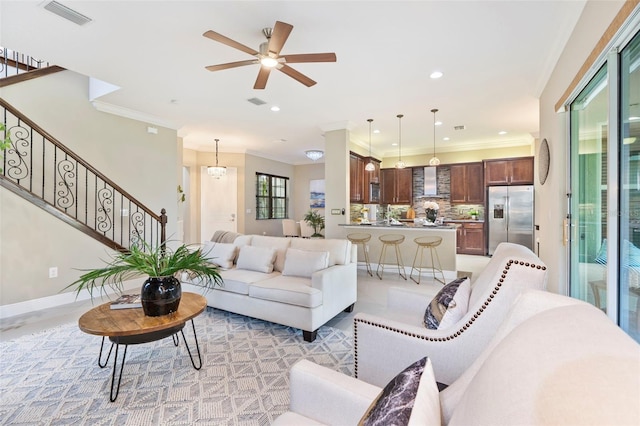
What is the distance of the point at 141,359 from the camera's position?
7.82ft

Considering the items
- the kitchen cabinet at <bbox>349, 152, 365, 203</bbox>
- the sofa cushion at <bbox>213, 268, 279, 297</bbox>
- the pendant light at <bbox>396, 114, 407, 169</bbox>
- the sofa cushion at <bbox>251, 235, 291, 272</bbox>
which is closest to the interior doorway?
the kitchen cabinet at <bbox>349, 152, 365, 203</bbox>

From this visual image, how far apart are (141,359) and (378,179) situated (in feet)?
22.0

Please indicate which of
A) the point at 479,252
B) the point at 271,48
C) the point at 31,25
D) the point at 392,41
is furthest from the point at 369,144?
the point at 31,25

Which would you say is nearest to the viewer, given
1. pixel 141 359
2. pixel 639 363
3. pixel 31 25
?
pixel 639 363

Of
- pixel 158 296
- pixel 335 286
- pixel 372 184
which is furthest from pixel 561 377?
pixel 372 184

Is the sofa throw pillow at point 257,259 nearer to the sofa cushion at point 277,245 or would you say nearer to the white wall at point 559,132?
the sofa cushion at point 277,245

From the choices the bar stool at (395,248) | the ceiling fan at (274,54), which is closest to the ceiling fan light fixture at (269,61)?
the ceiling fan at (274,54)

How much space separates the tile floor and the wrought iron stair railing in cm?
104

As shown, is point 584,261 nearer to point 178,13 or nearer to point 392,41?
point 392,41

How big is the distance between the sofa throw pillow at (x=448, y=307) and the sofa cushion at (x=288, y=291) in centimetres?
120

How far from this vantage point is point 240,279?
124 inches

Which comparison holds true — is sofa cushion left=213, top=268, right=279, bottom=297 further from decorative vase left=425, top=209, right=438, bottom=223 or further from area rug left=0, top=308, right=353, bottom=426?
decorative vase left=425, top=209, right=438, bottom=223

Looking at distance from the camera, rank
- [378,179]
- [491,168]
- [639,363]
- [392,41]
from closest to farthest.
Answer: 1. [639,363]
2. [392,41]
3. [491,168]
4. [378,179]

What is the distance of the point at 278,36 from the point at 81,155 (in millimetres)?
3992
